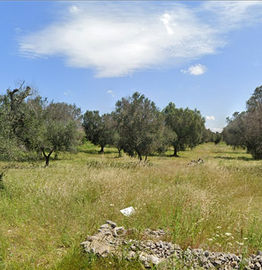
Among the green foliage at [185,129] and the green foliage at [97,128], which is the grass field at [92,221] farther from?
the green foliage at [97,128]

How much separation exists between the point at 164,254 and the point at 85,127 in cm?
5662

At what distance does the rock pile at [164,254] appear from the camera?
12.8ft

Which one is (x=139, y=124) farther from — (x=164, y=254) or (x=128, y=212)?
(x=164, y=254)

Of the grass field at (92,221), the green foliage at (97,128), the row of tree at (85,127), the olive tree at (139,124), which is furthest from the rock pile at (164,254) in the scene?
the green foliage at (97,128)

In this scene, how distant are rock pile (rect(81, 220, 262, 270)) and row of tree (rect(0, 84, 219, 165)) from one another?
6.00 meters

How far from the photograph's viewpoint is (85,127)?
59219mm

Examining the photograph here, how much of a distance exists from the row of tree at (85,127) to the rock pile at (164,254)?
19.7ft

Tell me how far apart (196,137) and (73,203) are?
42253mm

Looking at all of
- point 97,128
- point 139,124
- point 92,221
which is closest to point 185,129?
point 97,128

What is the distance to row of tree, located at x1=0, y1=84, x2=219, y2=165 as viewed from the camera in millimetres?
9766

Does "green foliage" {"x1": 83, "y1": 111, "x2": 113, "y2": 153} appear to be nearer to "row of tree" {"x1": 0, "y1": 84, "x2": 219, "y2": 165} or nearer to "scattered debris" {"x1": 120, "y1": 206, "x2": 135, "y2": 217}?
"row of tree" {"x1": 0, "y1": 84, "x2": 219, "y2": 165}

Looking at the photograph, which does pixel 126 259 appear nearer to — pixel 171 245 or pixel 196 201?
pixel 171 245

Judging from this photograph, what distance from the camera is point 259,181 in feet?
41.0

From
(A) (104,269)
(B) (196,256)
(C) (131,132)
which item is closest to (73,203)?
(A) (104,269)
